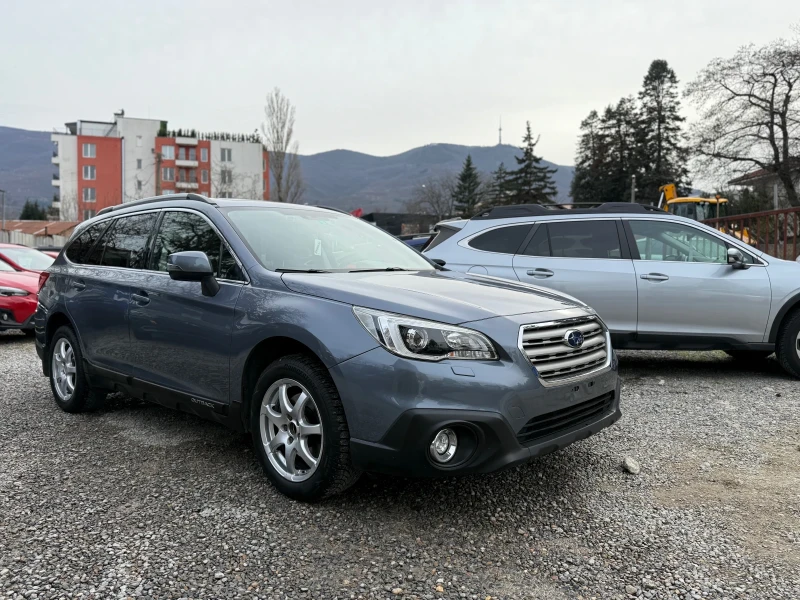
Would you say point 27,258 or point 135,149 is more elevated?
point 135,149

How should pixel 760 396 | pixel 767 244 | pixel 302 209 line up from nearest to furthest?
pixel 302 209 < pixel 760 396 < pixel 767 244

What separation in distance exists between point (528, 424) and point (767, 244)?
8.99m

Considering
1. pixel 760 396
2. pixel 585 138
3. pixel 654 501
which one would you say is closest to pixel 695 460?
pixel 654 501

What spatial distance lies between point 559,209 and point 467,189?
79.1 m

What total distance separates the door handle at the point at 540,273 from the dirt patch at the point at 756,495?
2.78m

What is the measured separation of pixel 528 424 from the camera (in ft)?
9.81

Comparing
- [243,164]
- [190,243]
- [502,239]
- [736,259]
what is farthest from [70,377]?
[243,164]

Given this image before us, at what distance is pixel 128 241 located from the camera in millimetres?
4734

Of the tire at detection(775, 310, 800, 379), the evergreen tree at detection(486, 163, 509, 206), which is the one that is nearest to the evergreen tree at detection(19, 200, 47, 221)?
the evergreen tree at detection(486, 163, 509, 206)

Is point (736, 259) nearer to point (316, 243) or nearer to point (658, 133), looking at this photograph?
point (316, 243)

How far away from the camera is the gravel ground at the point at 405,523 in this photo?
2.58m

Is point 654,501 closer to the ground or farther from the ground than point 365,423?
closer to the ground

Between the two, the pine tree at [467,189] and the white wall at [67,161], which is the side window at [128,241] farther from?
the white wall at [67,161]

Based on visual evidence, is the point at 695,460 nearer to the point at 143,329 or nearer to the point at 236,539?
the point at 236,539
